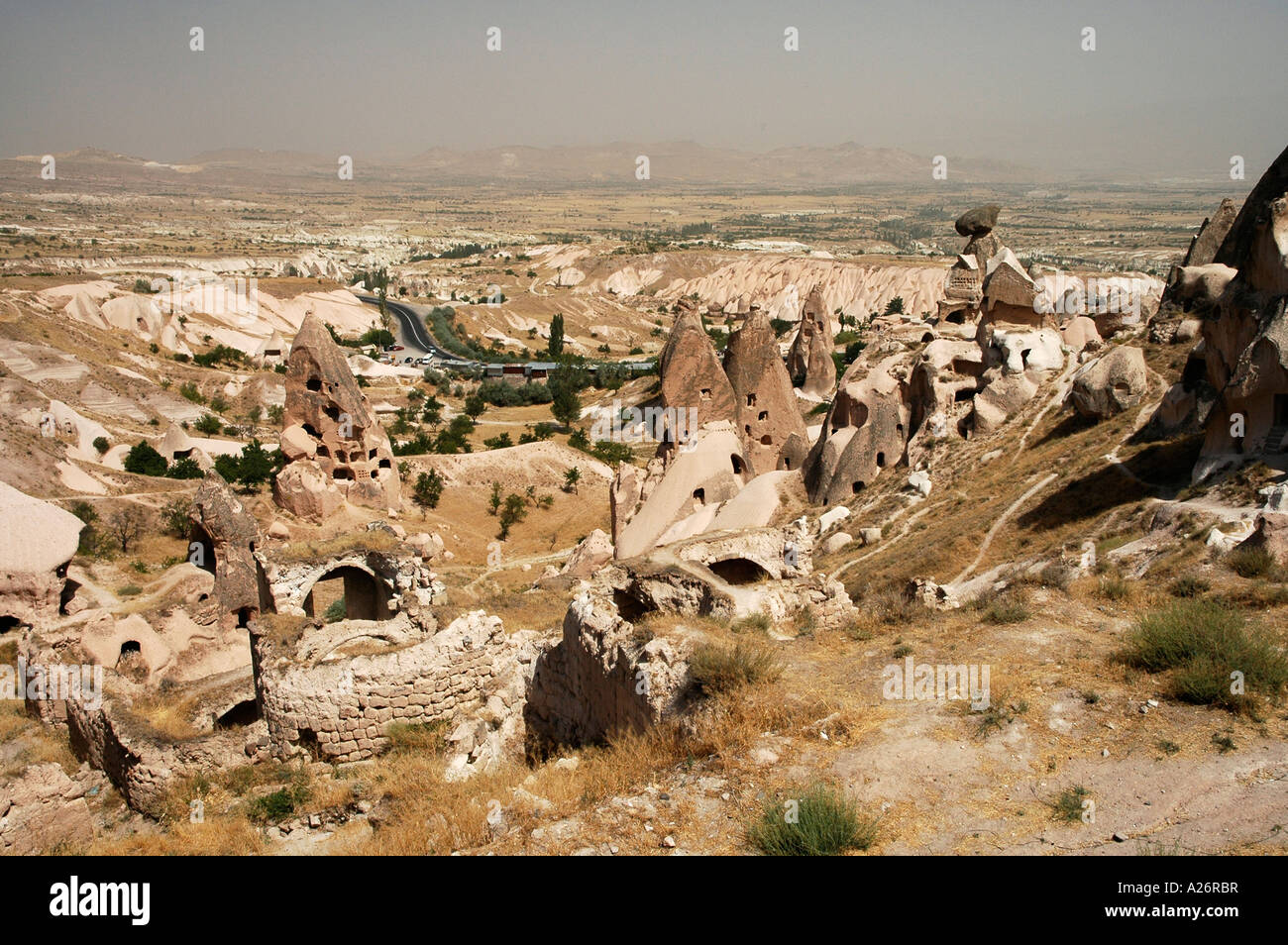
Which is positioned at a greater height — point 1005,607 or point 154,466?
point 1005,607

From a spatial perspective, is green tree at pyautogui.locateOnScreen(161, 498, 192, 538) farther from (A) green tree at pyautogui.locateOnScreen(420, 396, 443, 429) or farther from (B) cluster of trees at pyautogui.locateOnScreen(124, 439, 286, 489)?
(A) green tree at pyautogui.locateOnScreen(420, 396, 443, 429)

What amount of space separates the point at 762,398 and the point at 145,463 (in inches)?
805

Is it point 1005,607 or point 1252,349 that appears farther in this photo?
point 1252,349

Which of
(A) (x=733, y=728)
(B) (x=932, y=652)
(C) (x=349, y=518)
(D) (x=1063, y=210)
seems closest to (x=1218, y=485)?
(B) (x=932, y=652)

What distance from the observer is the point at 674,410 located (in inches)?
753

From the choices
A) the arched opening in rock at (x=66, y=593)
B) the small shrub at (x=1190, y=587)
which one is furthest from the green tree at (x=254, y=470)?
the small shrub at (x=1190, y=587)

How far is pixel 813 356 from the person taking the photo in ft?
133

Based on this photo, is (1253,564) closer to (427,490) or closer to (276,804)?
(276,804)

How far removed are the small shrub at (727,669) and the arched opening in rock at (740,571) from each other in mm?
4756

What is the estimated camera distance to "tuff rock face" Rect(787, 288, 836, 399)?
132ft

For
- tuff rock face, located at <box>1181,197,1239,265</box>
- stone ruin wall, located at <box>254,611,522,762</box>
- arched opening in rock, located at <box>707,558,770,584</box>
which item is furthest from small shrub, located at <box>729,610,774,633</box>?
tuff rock face, located at <box>1181,197,1239,265</box>

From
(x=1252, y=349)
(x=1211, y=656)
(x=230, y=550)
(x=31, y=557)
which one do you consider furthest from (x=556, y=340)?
(x=1211, y=656)

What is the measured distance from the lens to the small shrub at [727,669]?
698 cm
